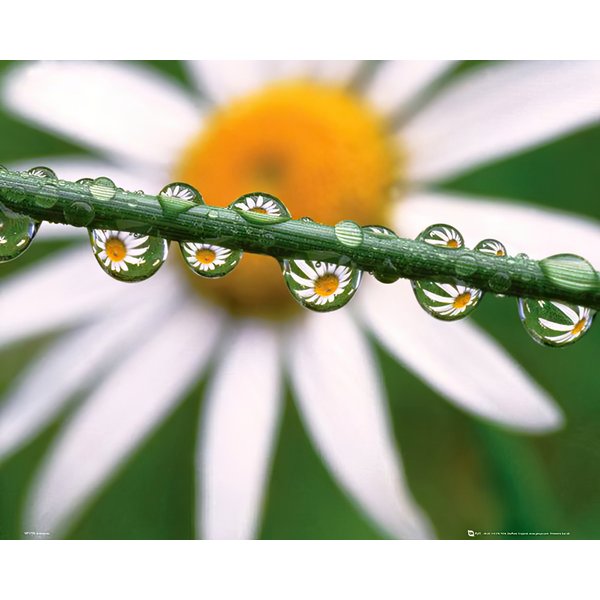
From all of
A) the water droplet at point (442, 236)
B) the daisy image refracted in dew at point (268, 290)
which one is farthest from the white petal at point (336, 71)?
the water droplet at point (442, 236)

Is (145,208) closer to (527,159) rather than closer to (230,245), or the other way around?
(230,245)

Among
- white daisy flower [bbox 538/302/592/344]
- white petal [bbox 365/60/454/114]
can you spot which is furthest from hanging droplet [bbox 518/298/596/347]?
white petal [bbox 365/60/454/114]

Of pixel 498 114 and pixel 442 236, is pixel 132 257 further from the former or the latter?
pixel 498 114

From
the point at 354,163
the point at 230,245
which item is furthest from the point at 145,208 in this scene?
the point at 354,163

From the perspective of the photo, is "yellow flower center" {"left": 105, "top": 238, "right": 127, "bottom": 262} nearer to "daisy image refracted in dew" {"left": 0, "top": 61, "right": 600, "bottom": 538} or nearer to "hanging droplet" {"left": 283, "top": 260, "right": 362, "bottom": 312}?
"hanging droplet" {"left": 283, "top": 260, "right": 362, "bottom": 312}

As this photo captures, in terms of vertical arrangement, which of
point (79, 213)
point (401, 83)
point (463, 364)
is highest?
point (401, 83)

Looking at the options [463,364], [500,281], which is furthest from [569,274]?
[463,364]
